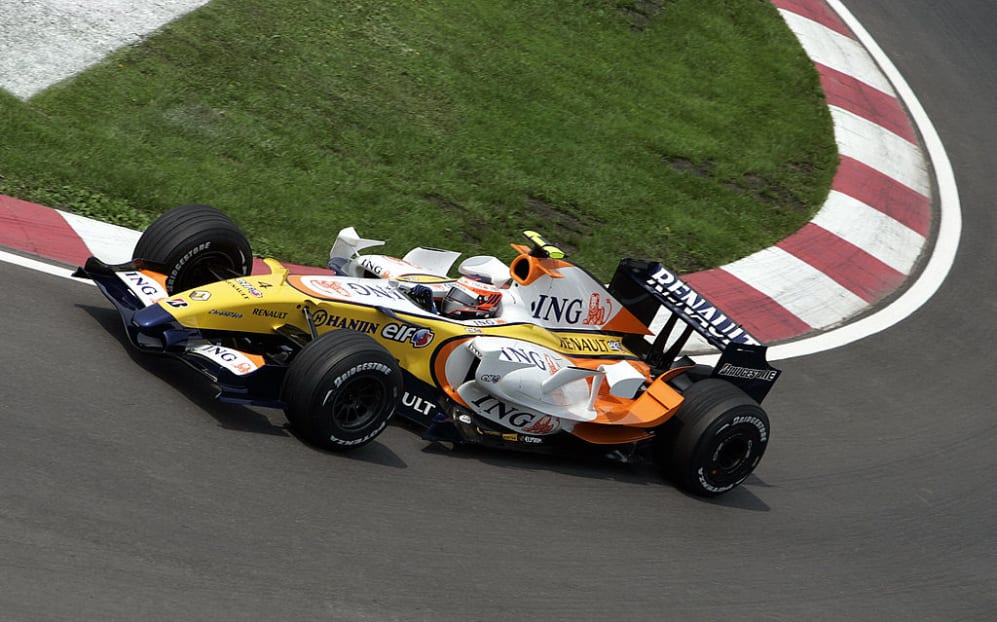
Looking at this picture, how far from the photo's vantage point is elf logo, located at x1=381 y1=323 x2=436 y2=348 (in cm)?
612

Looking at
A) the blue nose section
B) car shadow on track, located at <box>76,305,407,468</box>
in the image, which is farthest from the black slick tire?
the blue nose section

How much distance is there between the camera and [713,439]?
6.61 meters

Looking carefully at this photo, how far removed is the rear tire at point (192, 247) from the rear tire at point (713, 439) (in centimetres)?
291

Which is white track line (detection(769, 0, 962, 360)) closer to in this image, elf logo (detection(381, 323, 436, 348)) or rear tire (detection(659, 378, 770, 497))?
rear tire (detection(659, 378, 770, 497))

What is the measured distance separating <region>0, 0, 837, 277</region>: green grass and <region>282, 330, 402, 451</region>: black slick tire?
2898 millimetres

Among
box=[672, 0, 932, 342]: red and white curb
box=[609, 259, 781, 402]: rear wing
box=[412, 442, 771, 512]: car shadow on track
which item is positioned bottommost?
box=[412, 442, 771, 512]: car shadow on track

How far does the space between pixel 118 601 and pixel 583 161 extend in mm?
7594

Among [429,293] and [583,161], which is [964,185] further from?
[429,293]

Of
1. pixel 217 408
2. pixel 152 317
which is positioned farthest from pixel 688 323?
pixel 152 317

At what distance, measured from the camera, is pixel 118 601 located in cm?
410

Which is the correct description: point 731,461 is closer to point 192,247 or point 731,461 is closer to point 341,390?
point 341,390

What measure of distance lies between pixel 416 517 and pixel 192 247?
2.13 m

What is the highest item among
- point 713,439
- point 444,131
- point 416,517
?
point 444,131

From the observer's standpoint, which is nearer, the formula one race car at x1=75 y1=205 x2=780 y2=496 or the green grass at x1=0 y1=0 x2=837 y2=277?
the formula one race car at x1=75 y1=205 x2=780 y2=496
